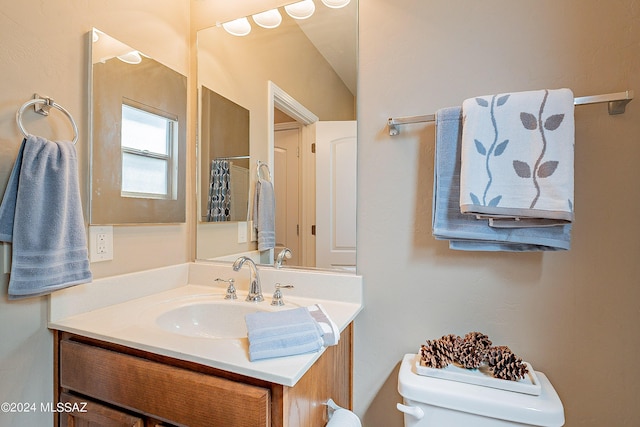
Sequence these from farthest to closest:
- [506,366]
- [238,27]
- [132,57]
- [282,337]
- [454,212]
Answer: [238,27], [132,57], [454,212], [506,366], [282,337]

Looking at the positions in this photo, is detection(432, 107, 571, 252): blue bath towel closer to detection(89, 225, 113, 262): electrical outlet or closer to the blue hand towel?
the blue hand towel

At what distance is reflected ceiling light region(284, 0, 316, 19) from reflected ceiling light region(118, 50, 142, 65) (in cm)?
62

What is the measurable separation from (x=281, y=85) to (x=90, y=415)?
1.29m

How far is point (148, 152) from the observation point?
125cm

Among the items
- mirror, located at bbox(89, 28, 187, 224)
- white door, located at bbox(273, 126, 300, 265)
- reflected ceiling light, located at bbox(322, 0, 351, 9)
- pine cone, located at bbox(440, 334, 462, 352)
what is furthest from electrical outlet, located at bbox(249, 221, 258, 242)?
reflected ceiling light, located at bbox(322, 0, 351, 9)

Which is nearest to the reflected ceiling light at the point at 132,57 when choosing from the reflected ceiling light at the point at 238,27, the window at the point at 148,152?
the window at the point at 148,152

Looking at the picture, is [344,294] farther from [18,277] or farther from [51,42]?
[51,42]

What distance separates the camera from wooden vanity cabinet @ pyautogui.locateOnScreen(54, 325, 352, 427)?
2.30 feet

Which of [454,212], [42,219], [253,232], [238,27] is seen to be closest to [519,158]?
[454,212]

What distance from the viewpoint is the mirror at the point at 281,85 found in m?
1.21

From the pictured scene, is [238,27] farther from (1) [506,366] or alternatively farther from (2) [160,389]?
(1) [506,366]

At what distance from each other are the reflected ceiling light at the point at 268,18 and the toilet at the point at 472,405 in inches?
55.6

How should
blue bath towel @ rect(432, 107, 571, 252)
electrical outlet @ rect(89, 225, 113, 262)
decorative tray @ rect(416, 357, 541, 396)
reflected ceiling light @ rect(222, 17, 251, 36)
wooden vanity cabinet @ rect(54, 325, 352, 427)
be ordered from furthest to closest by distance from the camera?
1. reflected ceiling light @ rect(222, 17, 251, 36)
2. electrical outlet @ rect(89, 225, 113, 262)
3. blue bath towel @ rect(432, 107, 571, 252)
4. decorative tray @ rect(416, 357, 541, 396)
5. wooden vanity cabinet @ rect(54, 325, 352, 427)

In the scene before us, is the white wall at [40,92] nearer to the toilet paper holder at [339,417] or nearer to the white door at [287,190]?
the white door at [287,190]
